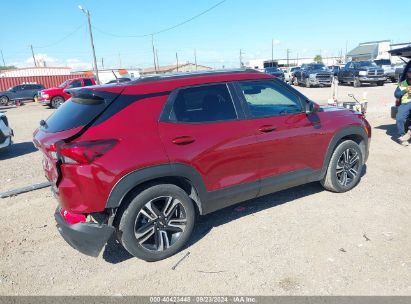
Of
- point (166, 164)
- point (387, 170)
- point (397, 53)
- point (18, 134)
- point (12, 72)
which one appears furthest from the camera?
point (12, 72)

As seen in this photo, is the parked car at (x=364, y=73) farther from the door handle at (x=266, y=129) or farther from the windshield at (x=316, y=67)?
the door handle at (x=266, y=129)

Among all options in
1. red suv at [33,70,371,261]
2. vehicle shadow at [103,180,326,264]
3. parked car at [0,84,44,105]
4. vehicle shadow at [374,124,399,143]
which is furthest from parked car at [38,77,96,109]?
red suv at [33,70,371,261]

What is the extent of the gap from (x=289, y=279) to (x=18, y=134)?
450 inches

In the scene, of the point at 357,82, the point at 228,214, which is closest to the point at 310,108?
the point at 228,214

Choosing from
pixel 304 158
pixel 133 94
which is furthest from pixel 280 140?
pixel 133 94

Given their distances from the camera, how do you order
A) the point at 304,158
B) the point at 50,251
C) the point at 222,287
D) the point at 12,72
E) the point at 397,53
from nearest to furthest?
the point at 222,287 → the point at 50,251 → the point at 304,158 → the point at 397,53 → the point at 12,72

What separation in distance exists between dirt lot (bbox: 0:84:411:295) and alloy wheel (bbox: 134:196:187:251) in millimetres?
209

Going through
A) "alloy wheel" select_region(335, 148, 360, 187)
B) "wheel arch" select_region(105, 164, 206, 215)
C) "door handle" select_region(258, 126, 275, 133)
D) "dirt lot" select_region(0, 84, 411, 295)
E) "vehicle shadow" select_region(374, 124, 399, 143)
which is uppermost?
"door handle" select_region(258, 126, 275, 133)

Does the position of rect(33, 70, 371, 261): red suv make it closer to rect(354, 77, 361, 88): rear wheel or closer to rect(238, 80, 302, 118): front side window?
rect(238, 80, 302, 118): front side window

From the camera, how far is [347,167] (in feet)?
15.9

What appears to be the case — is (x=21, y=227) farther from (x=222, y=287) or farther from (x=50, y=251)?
(x=222, y=287)

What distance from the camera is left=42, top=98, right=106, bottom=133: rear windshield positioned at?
3184 mm

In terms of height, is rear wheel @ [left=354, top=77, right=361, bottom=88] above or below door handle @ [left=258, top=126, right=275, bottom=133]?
below

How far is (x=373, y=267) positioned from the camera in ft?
10.4
